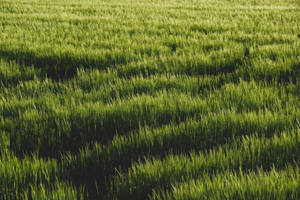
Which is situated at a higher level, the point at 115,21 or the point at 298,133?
the point at 115,21

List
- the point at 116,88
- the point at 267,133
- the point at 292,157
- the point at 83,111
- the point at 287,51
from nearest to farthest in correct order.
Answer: the point at 292,157, the point at 267,133, the point at 83,111, the point at 116,88, the point at 287,51

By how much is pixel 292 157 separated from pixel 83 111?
1.41 meters

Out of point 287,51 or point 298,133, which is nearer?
point 298,133

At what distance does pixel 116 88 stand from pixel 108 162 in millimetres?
1149

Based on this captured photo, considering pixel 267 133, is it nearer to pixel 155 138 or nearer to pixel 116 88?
pixel 155 138

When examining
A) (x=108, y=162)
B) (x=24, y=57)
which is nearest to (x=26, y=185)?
(x=108, y=162)

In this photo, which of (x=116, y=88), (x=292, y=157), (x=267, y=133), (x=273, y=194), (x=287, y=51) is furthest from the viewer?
(x=287, y=51)

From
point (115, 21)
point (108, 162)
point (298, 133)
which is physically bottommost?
point (108, 162)

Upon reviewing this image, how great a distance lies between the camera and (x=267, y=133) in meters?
1.81

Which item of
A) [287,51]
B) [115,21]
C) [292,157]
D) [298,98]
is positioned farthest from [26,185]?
[115,21]

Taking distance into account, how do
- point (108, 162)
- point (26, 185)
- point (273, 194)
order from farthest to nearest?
point (108, 162)
point (26, 185)
point (273, 194)

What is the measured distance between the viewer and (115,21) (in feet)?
23.1

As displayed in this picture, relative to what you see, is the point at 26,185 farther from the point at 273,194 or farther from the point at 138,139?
the point at 273,194

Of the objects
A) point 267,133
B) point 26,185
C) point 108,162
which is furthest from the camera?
point 267,133
